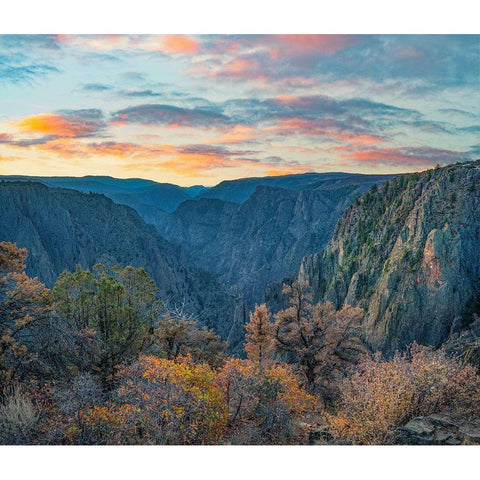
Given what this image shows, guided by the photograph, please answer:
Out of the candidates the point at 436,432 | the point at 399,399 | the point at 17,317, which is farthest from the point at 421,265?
the point at 17,317

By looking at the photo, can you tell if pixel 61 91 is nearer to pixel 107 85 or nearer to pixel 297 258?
pixel 107 85

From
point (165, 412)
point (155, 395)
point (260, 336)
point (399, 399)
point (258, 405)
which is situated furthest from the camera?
point (260, 336)

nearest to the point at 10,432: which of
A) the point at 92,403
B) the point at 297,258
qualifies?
the point at 92,403

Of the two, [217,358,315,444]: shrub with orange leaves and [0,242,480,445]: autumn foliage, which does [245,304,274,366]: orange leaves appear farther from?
[217,358,315,444]: shrub with orange leaves

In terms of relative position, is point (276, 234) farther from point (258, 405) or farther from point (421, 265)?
point (258, 405)

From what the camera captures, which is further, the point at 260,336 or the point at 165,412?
the point at 260,336

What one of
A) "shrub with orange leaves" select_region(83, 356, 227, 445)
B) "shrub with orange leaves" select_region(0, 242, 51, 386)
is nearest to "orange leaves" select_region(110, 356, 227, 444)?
"shrub with orange leaves" select_region(83, 356, 227, 445)
